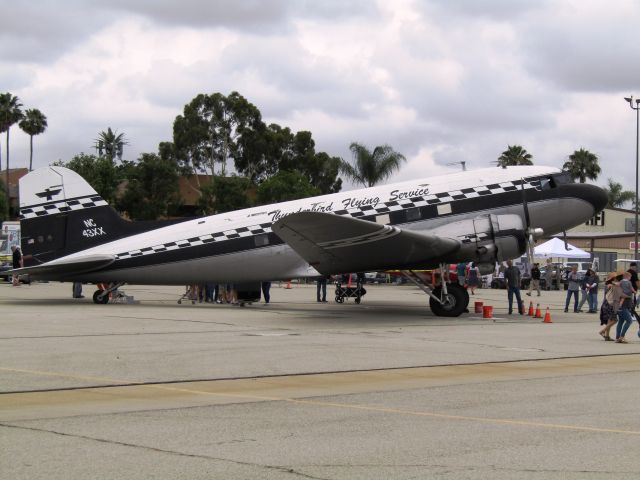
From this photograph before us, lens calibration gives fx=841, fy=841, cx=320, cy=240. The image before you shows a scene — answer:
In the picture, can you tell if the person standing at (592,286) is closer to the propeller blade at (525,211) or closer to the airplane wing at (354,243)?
the propeller blade at (525,211)

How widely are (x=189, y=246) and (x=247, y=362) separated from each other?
1342 cm

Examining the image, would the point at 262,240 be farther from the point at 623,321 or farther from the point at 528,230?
the point at 623,321

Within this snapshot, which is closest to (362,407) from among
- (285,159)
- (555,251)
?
(555,251)

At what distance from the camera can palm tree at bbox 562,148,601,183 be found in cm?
9819

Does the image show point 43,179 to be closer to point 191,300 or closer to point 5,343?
point 191,300

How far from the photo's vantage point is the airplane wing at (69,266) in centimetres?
2725

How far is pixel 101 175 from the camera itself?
7544cm

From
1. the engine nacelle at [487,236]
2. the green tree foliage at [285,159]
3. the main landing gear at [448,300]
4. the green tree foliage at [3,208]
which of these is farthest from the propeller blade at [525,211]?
the green tree foliage at [3,208]

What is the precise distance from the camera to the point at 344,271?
1029 inches

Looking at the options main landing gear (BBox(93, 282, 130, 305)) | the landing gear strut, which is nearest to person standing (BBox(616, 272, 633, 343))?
main landing gear (BBox(93, 282, 130, 305))

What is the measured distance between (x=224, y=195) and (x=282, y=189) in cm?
519

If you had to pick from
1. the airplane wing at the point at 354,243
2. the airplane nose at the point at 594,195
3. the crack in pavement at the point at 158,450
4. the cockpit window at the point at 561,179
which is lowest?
the crack in pavement at the point at 158,450

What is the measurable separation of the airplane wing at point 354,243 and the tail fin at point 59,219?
7077mm

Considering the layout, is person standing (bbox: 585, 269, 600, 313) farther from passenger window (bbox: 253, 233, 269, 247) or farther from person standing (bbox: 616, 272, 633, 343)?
passenger window (bbox: 253, 233, 269, 247)
